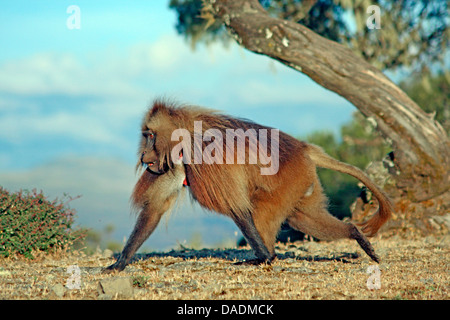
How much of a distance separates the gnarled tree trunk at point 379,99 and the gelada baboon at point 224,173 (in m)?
3.69

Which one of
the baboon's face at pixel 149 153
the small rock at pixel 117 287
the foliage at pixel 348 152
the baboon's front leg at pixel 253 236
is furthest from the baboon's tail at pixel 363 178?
the foliage at pixel 348 152

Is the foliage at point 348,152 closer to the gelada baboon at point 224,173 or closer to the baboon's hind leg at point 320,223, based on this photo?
the baboon's hind leg at point 320,223

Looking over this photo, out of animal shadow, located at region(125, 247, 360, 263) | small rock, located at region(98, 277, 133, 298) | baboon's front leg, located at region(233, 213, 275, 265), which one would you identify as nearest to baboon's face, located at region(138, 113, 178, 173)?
baboon's front leg, located at region(233, 213, 275, 265)

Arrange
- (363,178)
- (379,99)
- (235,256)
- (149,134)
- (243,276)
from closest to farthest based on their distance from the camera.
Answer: (243,276), (149,134), (363,178), (235,256), (379,99)

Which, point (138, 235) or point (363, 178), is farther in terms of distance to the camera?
point (363, 178)

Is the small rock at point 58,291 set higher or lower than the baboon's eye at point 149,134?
lower

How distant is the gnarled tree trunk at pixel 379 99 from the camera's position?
898cm

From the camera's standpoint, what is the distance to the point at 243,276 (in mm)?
4836

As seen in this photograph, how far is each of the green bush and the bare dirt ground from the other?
6.1 inches

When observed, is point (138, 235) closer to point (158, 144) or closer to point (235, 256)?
point (158, 144)

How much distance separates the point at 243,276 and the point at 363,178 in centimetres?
210

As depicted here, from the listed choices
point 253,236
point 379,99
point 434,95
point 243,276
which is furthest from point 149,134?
point 434,95

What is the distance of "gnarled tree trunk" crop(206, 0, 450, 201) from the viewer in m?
8.98
